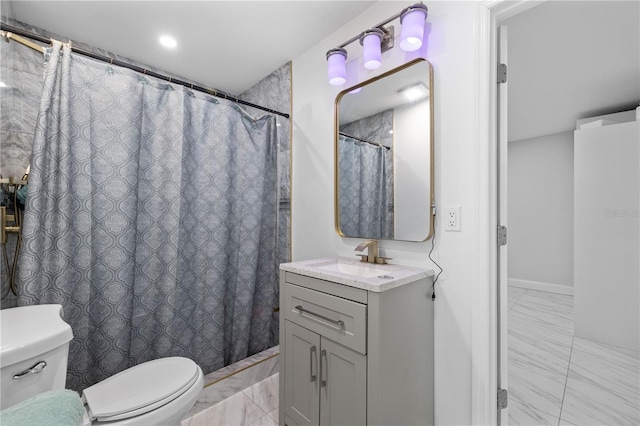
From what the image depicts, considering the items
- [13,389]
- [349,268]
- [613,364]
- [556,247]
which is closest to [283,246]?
[349,268]

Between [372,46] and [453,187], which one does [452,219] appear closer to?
[453,187]

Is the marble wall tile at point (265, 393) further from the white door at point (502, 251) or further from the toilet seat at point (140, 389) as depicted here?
the white door at point (502, 251)

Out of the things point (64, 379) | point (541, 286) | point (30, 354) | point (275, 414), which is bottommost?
point (275, 414)

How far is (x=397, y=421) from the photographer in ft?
3.82

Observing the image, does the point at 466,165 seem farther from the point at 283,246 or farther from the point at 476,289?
the point at 283,246

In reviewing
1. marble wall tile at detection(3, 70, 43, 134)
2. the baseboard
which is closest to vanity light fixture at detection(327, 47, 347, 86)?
marble wall tile at detection(3, 70, 43, 134)

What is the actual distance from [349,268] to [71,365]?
1.63 metres

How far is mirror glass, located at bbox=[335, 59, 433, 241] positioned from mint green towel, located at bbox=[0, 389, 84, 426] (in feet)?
4.59

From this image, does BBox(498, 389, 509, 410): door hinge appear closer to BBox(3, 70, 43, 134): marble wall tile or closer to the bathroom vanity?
the bathroom vanity

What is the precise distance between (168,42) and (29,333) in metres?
2.01

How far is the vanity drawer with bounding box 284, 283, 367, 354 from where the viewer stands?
1.15 metres

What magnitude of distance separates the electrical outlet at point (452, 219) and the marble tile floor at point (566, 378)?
1.22 meters

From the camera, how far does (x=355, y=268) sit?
166 centimetres

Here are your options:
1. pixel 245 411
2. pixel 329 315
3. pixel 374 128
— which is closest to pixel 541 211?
pixel 374 128
